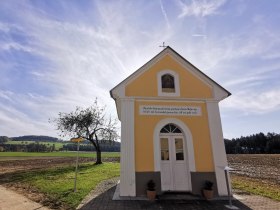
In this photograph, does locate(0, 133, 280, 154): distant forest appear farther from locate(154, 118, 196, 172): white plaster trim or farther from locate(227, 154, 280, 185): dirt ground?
locate(154, 118, 196, 172): white plaster trim

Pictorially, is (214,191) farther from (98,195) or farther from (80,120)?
(80,120)

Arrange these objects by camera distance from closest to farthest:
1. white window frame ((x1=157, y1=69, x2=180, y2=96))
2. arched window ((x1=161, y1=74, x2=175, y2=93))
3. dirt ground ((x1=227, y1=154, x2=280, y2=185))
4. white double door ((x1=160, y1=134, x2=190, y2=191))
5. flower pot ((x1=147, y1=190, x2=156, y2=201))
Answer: flower pot ((x1=147, y1=190, x2=156, y2=201))
white double door ((x1=160, y1=134, x2=190, y2=191))
white window frame ((x1=157, y1=69, x2=180, y2=96))
arched window ((x1=161, y1=74, x2=175, y2=93))
dirt ground ((x1=227, y1=154, x2=280, y2=185))

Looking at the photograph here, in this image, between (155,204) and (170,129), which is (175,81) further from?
(155,204)

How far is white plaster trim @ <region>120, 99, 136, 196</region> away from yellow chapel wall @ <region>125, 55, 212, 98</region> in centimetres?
77

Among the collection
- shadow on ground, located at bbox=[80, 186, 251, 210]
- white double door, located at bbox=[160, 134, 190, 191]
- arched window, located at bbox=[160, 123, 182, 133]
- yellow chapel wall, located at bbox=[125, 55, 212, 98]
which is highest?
yellow chapel wall, located at bbox=[125, 55, 212, 98]

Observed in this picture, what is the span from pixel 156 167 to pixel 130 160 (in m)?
1.22

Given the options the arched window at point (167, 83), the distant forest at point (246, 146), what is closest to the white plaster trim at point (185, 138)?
the arched window at point (167, 83)

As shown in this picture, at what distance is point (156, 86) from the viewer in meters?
11.1

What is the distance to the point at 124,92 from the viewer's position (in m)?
10.7

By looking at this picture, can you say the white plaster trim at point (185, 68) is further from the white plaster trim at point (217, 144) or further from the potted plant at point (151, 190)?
the potted plant at point (151, 190)

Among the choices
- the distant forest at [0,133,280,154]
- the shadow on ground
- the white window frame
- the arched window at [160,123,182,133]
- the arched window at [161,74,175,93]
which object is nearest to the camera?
the shadow on ground

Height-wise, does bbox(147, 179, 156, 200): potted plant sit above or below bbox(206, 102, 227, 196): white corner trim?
below

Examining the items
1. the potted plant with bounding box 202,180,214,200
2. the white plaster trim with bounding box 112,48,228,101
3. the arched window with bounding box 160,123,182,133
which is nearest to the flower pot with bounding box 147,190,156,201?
the potted plant with bounding box 202,180,214,200

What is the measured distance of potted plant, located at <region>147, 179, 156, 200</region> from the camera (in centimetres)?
906
